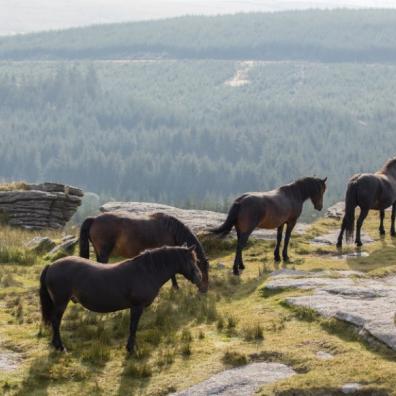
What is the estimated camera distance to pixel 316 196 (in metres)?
22.3

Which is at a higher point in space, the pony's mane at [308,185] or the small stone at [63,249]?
the pony's mane at [308,185]

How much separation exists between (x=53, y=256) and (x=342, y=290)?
416 inches

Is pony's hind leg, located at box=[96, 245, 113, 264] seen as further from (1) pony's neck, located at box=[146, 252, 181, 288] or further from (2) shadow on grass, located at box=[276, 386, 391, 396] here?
(2) shadow on grass, located at box=[276, 386, 391, 396]

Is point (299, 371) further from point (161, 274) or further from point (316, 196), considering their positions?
point (316, 196)

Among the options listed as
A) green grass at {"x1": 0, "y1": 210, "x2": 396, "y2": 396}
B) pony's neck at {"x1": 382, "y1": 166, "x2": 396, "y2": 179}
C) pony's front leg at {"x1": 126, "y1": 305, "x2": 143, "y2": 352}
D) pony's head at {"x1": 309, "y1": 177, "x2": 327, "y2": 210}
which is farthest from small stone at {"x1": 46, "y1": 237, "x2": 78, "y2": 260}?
pony's neck at {"x1": 382, "y1": 166, "x2": 396, "y2": 179}

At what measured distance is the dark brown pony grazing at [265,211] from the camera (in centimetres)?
1955

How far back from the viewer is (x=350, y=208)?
23.1 meters

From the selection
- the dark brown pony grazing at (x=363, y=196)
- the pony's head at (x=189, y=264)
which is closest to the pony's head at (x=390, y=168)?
the dark brown pony grazing at (x=363, y=196)

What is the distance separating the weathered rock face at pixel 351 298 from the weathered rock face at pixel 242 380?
208 cm

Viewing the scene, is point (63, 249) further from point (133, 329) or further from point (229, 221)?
point (133, 329)

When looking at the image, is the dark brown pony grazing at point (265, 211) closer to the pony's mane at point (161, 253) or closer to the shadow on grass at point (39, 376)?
the pony's mane at point (161, 253)

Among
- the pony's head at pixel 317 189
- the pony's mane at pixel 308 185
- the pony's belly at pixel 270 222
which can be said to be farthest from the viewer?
the pony's head at pixel 317 189

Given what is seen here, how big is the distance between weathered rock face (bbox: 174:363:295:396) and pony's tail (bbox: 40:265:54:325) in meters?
3.52

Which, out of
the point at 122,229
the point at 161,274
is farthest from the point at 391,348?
the point at 122,229
